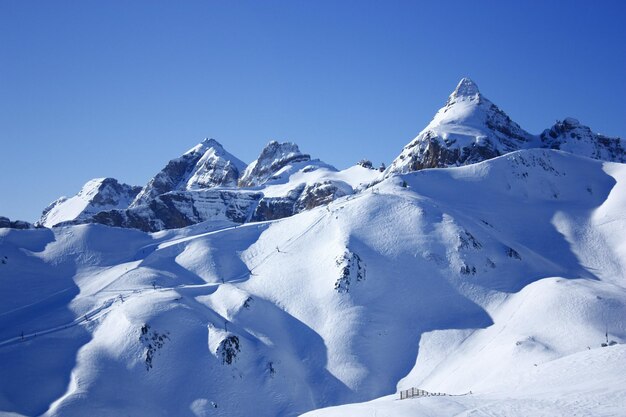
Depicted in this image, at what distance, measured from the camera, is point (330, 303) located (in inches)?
3088

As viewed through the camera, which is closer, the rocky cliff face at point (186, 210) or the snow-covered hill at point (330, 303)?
the snow-covered hill at point (330, 303)

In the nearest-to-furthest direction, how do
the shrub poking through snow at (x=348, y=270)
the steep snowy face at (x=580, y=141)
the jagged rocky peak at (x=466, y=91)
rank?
the shrub poking through snow at (x=348, y=270)
the steep snowy face at (x=580, y=141)
the jagged rocky peak at (x=466, y=91)

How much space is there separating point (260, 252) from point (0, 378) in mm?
41949

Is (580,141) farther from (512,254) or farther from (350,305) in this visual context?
(350,305)

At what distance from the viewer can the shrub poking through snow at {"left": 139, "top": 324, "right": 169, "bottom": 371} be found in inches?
2680

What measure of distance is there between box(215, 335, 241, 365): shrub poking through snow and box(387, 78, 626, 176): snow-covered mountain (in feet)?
265

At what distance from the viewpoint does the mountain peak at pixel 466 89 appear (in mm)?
170625

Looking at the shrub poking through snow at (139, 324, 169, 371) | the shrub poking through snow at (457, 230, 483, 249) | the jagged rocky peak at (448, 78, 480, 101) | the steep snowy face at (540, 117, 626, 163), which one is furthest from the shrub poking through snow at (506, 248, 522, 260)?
the jagged rocky peak at (448, 78, 480, 101)

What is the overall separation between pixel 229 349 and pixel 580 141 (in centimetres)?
12486

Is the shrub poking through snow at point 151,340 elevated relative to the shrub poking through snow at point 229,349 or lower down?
lower down

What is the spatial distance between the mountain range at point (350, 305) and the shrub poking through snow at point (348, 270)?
0.75 ft

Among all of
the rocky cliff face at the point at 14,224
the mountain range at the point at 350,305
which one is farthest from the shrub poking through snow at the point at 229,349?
the rocky cliff face at the point at 14,224

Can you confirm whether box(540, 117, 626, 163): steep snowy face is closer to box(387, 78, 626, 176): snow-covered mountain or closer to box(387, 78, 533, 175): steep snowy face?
box(387, 78, 626, 176): snow-covered mountain

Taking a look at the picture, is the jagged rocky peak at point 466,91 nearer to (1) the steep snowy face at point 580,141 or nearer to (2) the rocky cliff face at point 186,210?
(1) the steep snowy face at point 580,141
